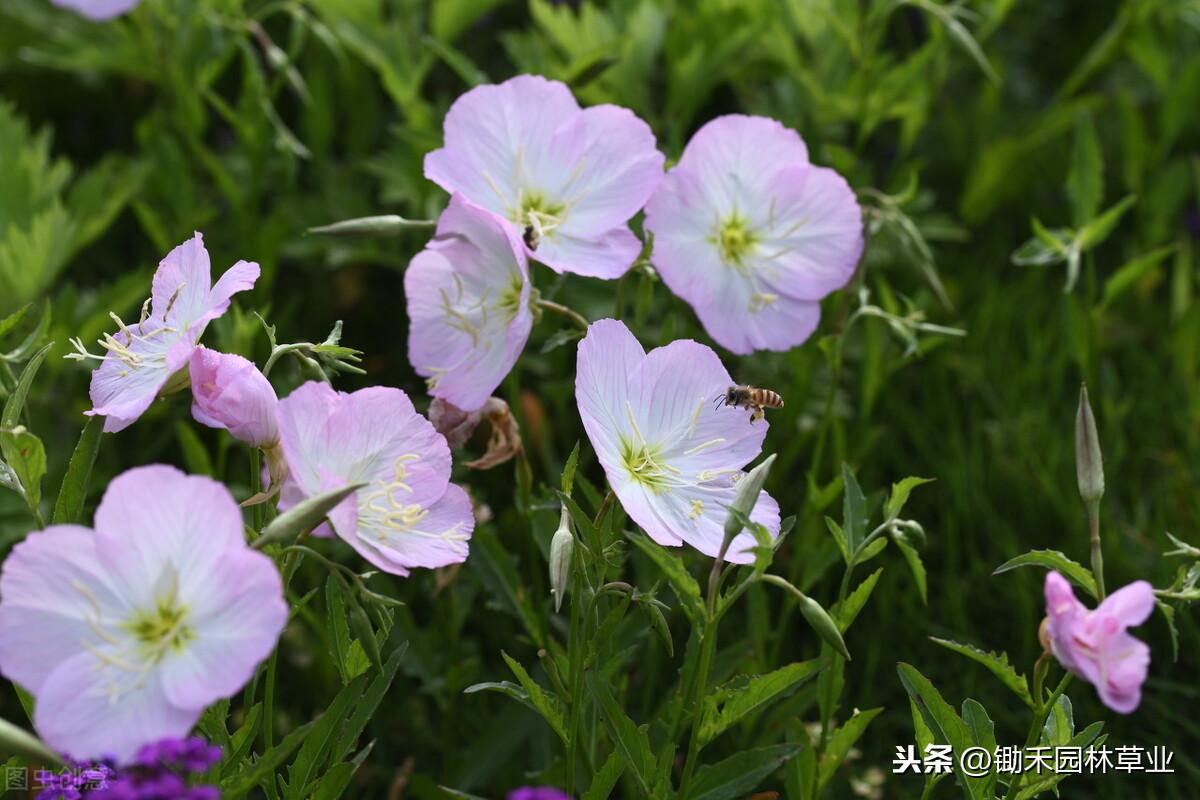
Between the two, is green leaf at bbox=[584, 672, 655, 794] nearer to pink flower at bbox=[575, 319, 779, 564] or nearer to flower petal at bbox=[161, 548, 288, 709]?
pink flower at bbox=[575, 319, 779, 564]

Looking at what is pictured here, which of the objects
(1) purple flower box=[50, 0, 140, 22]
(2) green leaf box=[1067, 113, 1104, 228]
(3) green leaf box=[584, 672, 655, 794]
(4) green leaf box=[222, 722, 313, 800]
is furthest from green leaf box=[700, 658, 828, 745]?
(1) purple flower box=[50, 0, 140, 22]

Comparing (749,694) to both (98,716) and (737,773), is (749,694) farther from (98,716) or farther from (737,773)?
(98,716)

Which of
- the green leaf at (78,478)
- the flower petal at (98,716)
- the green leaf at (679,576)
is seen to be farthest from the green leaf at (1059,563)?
the green leaf at (78,478)

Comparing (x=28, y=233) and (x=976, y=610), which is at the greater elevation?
(x=28, y=233)

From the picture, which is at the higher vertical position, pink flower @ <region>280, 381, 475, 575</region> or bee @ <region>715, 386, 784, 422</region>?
pink flower @ <region>280, 381, 475, 575</region>

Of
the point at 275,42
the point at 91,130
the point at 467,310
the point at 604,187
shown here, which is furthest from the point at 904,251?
the point at 91,130

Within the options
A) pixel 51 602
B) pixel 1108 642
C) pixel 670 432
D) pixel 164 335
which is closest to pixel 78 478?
pixel 164 335

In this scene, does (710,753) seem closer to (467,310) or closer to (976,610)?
(976,610)
